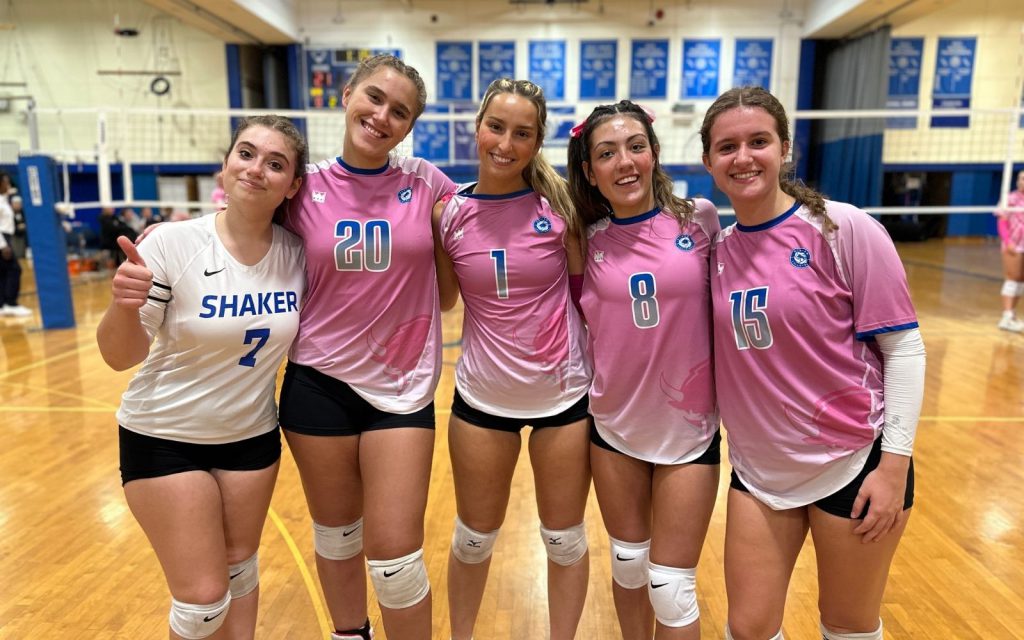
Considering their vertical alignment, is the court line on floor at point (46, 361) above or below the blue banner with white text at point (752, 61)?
below

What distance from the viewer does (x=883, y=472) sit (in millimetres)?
1635

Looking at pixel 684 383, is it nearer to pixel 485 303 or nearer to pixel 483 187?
pixel 485 303

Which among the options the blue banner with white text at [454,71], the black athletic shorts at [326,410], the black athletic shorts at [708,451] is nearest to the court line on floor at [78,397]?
the black athletic shorts at [326,410]

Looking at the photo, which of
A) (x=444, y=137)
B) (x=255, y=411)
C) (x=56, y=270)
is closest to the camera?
(x=255, y=411)

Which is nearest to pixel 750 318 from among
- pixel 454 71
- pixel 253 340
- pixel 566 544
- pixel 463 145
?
pixel 566 544

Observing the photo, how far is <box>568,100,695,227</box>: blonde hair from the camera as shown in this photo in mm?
2020

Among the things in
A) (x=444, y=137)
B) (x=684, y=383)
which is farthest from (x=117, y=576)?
(x=444, y=137)

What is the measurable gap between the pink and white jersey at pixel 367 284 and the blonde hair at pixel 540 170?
39 cm

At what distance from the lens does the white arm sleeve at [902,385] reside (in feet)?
5.32

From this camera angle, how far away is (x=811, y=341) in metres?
1.66

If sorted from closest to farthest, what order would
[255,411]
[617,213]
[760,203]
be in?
[760,203] → [255,411] → [617,213]

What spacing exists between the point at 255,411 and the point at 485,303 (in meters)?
0.77

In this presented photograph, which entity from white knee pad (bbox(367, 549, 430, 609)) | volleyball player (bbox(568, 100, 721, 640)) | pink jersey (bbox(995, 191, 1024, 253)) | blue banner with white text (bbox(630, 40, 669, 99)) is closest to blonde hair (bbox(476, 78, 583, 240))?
volleyball player (bbox(568, 100, 721, 640))

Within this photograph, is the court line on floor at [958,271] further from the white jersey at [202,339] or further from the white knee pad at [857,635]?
the white jersey at [202,339]
